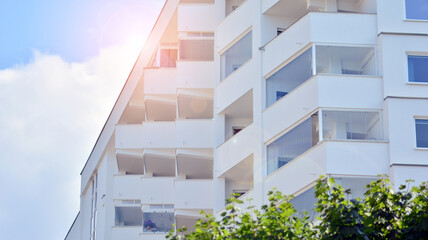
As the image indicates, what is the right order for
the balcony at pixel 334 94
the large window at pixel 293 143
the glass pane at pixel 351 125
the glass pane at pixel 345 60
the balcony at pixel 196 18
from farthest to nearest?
the balcony at pixel 196 18 → the glass pane at pixel 345 60 → the balcony at pixel 334 94 → the large window at pixel 293 143 → the glass pane at pixel 351 125

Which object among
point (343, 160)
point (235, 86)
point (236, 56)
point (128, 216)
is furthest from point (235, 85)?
point (128, 216)

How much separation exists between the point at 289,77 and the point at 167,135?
1163cm

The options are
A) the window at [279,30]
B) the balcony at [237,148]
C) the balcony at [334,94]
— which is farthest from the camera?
the window at [279,30]

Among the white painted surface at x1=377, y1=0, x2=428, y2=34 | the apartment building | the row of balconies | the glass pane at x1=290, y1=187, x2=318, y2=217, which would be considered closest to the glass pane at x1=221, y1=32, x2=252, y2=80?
the apartment building

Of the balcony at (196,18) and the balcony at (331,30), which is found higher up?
the balcony at (196,18)

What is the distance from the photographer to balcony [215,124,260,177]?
43500mm

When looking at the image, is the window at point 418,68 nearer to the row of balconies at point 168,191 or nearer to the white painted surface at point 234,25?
the white painted surface at point 234,25

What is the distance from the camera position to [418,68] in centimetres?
4169

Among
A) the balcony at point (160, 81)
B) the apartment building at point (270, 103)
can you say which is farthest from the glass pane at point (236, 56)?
the balcony at point (160, 81)

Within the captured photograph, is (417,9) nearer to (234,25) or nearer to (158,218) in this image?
(234,25)

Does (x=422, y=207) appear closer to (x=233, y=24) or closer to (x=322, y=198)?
(x=322, y=198)

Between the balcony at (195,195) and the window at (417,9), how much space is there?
36.5 feet

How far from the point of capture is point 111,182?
58.2 m

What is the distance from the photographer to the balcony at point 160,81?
5241 cm
